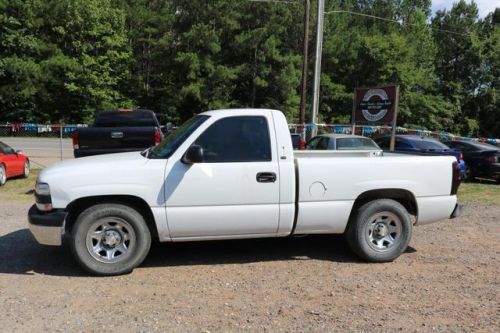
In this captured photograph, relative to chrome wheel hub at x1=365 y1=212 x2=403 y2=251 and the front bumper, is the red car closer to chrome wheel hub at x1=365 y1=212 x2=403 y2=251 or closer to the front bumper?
the front bumper

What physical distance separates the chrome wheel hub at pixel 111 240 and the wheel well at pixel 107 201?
0.70 feet

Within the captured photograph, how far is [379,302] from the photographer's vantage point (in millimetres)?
4848

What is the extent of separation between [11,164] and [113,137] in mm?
4601

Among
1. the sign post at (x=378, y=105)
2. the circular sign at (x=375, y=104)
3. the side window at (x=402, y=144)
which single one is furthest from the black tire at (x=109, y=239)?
the side window at (x=402, y=144)

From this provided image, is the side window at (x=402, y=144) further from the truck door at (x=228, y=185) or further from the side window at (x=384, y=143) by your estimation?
the truck door at (x=228, y=185)

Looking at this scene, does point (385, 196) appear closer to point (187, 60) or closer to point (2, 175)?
point (2, 175)

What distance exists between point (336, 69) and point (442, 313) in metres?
44.7

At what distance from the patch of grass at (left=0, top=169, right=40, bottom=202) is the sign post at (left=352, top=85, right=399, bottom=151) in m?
9.58

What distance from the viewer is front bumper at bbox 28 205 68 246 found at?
5.31 meters

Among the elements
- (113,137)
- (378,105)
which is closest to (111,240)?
(113,137)

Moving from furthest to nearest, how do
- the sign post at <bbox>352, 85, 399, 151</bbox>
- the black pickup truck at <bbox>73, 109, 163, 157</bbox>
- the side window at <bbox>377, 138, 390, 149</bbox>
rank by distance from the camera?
1. the side window at <bbox>377, 138, 390, 149</bbox>
2. the sign post at <bbox>352, 85, 399, 151</bbox>
3. the black pickup truck at <bbox>73, 109, 163, 157</bbox>

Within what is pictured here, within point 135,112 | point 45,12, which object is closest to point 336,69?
point 45,12

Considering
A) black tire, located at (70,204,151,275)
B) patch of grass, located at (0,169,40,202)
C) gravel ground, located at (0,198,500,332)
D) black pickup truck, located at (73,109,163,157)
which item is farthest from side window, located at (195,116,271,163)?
patch of grass, located at (0,169,40,202)

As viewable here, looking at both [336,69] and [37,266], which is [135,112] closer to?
[37,266]
